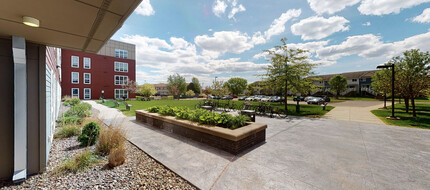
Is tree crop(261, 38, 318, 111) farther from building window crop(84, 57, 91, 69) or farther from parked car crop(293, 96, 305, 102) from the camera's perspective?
building window crop(84, 57, 91, 69)

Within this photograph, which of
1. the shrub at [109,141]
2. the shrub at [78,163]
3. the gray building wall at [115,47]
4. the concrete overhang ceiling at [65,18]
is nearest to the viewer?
the concrete overhang ceiling at [65,18]

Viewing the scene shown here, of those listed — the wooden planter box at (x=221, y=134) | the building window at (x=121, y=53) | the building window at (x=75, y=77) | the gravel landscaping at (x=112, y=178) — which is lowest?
the gravel landscaping at (x=112, y=178)

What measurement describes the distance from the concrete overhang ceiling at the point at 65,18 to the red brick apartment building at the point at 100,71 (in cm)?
2849

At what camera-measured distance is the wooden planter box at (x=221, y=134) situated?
4.32m

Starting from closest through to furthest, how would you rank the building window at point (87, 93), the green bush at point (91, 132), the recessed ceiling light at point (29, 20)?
the recessed ceiling light at point (29, 20) → the green bush at point (91, 132) → the building window at point (87, 93)

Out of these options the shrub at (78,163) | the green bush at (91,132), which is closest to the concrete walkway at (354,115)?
the shrub at (78,163)

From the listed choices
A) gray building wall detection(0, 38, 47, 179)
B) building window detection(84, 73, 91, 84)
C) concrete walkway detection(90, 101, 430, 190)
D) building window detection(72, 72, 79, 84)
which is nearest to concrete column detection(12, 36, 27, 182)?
gray building wall detection(0, 38, 47, 179)

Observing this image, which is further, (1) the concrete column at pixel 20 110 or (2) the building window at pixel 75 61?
(2) the building window at pixel 75 61

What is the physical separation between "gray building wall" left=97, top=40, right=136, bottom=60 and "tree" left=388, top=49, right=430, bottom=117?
42.1 metres

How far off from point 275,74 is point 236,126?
1148 cm

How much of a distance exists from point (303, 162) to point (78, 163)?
543 centimetres

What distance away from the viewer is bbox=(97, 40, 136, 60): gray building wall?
101 feet

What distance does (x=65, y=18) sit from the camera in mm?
2469

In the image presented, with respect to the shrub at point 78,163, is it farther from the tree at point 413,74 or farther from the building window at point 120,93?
the building window at point 120,93
